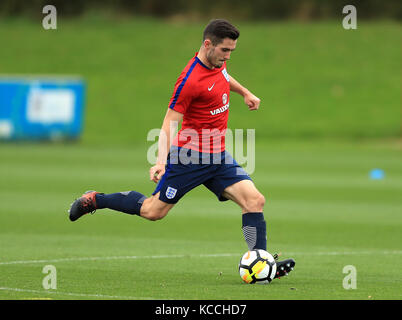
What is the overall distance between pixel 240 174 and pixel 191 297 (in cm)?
171

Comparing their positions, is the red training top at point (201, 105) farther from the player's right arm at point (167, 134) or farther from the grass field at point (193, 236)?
the grass field at point (193, 236)

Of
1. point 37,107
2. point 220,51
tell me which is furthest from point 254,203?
point 37,107

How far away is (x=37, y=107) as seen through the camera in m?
33.5

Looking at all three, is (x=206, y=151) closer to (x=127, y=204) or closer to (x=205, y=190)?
(x=127, y=204)

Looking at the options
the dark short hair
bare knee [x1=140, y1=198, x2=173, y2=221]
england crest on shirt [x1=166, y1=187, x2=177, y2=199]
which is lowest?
bare knee [x1=140, y1=198, x2=173, y2=221]

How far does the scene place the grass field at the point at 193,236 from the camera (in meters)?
8.73

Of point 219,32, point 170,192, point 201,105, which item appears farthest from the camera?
point 170,192

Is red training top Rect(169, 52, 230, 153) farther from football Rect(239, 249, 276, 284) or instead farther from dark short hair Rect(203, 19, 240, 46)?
football Rect(239, 249, 276, 284)

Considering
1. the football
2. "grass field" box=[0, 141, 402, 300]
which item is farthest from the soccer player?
"grass field" box=[0, 141, 402, 300]

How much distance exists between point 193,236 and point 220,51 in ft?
16.3

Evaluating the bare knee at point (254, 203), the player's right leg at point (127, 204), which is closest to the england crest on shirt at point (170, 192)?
the player's right leg at point (127, 204)

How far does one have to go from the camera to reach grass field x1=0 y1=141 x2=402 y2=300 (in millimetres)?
8727

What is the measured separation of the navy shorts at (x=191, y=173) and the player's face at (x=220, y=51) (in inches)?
36.7
